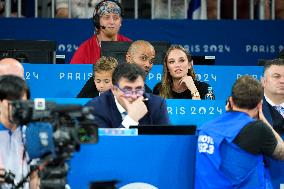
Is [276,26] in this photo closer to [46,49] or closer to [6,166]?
[46,49]

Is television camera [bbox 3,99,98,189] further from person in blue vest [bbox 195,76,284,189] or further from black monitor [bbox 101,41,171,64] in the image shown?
black monitor [bbox 101,41,171,64]

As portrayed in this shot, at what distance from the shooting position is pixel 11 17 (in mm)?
12516

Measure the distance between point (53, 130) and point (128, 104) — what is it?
1.65m

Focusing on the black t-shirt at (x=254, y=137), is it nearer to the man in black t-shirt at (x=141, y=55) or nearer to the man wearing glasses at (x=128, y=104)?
the man wearing glasses at (x=128, y=104)

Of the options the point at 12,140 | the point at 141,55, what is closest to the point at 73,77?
the point at 141,55

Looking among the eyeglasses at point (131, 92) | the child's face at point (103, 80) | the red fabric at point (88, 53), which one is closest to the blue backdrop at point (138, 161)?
the eyeglasses at point (131, 92)

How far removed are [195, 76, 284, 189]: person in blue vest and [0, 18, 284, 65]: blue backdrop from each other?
5.07 meters

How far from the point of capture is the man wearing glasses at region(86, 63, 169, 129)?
8.21 m

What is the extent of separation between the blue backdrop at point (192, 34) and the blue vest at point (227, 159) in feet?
16.7

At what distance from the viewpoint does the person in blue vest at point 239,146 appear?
294 inches

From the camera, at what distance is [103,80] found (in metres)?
9.58

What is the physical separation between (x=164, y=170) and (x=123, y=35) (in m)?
5.03

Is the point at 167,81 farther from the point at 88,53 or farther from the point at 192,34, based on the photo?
the point at 192,34

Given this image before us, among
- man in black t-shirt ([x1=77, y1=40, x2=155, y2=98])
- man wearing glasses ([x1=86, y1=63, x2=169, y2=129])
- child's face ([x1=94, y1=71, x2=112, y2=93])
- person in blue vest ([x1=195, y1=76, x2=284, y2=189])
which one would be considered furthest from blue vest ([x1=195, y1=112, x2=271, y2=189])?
man in black t-shirt ([x1=77, y1=40, x2=155, y2=98])
